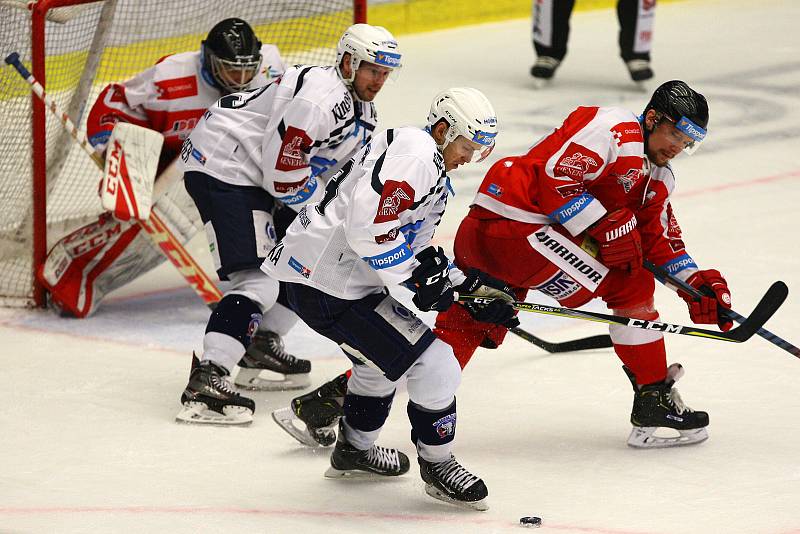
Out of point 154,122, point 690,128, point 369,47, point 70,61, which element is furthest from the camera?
point 70,61

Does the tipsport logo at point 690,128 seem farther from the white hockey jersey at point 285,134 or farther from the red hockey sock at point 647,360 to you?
the white hockey jersey at point 285,134

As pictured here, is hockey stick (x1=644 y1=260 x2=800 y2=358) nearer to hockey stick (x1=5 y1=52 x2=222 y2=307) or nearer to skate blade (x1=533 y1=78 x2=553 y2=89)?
hockey stick (x1=5 y1=52 x2=222 y2=307)

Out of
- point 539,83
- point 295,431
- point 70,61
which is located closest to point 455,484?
point 295,431

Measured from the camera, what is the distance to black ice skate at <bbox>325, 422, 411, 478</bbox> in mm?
3457

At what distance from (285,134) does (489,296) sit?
0.93m

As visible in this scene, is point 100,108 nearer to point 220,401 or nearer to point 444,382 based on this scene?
point 220,401

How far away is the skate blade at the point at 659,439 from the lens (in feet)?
12.1

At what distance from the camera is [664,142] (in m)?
3.60

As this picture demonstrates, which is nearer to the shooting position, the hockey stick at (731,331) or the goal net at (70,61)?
the hockey stick at (731,331)

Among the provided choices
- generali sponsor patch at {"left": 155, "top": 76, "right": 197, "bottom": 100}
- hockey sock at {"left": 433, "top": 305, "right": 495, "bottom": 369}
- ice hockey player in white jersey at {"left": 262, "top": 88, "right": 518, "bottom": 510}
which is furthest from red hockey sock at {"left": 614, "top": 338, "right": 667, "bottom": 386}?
generali sponsor patch at {"left": 155, "top": 76, "right": 197, "bottom": 100}

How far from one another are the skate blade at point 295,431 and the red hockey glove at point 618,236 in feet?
2.75

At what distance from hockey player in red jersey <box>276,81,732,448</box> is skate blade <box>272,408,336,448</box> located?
12mm

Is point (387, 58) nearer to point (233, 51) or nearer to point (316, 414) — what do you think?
point (233, 51)

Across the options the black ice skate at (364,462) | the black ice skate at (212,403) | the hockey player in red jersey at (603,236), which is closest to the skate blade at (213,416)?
the black ice skate at (212,403)
